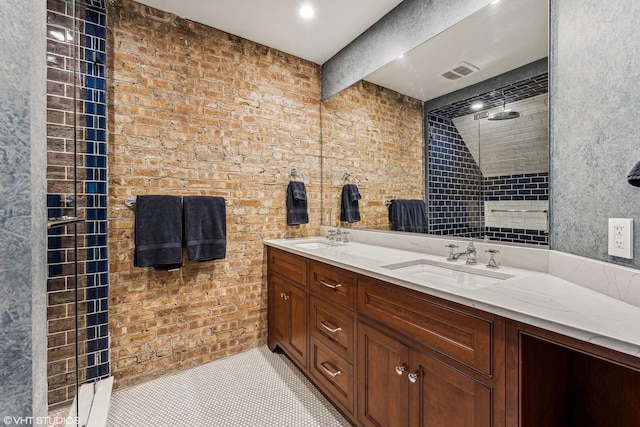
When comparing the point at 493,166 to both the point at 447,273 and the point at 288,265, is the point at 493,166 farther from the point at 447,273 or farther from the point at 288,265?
the point at 288,265

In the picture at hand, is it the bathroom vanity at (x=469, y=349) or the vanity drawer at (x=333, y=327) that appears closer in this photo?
the bathroom vanity at (x=469, y=349)

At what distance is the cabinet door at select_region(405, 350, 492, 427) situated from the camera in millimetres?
951

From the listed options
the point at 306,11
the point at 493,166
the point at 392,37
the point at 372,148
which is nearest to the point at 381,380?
the point at 493,166

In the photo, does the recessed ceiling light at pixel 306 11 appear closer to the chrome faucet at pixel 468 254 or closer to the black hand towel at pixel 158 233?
the black hand towel at pixel 158 233

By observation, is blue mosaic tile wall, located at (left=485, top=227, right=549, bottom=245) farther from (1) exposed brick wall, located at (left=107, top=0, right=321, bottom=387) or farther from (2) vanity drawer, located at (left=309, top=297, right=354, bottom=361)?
(1) exposed brick wall, located at (left=107, top=0, right=321, bottom=387)

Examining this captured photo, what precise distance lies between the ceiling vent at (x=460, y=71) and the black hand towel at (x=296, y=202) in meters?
1.40

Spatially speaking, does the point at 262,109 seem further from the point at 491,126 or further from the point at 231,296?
the point at 491,126

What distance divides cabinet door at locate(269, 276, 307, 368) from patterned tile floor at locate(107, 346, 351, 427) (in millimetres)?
188

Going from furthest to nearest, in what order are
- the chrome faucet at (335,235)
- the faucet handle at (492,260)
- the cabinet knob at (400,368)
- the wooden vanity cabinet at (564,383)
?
the chrome faucet at (335,235), the faucet handle at (492,260), the cabinet knob at (400,368), the wooden vanity cabinet at (564,383)

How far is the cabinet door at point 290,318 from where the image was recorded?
78.5 inches

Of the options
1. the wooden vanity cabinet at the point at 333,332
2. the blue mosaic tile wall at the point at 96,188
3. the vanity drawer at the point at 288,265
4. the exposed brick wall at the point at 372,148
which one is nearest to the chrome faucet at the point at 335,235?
the exposed brick wall at the point at 372,148

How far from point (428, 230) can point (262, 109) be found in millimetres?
1672

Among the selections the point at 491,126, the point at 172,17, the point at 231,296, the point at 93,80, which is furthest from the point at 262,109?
the point at 491,126

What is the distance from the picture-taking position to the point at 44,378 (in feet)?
2.21
